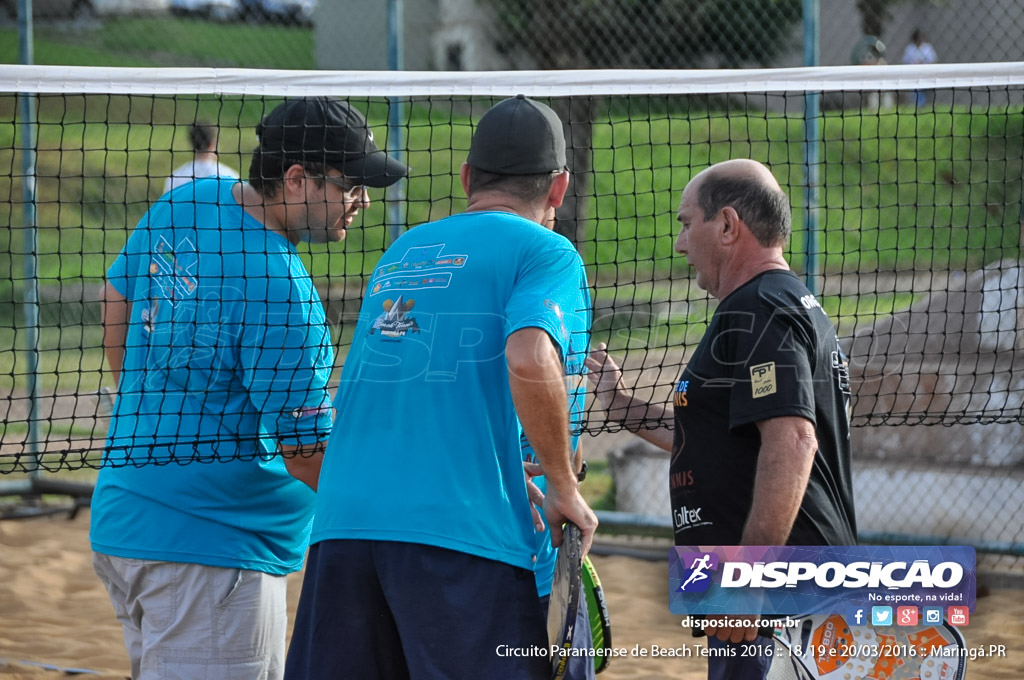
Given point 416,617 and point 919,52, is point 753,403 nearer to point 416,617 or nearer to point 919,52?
point 416,617

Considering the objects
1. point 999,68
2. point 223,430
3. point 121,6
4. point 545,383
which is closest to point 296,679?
point 223,430

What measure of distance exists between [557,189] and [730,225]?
0.52 meters

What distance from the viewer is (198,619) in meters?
3.09

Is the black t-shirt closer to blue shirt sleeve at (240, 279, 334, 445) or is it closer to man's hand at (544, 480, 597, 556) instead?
man's hand at (544, 480, 597, 556)

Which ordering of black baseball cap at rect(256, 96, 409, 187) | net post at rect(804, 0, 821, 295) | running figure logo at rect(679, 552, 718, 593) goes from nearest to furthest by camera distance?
running figure logo at rect(679, 552, 718, 593) → black baseball cap at rect(256, 96, 409, 187) → net post at rect(804, 0, 821, 295)

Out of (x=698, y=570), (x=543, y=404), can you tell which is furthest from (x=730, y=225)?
(x=698, y=570)

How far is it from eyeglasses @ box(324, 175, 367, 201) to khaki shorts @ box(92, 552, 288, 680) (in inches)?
46.8

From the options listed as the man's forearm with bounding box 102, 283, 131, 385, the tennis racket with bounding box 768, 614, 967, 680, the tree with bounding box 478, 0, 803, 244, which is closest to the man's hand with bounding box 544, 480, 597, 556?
the tennis racket with bounding box 768, 614, 967, 680

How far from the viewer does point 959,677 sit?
3.21 m

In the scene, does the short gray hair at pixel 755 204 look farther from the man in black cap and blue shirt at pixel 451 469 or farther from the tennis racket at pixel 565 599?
the tennis racket at pixel 565 599

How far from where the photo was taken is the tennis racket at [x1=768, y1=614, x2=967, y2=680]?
2.98 metres

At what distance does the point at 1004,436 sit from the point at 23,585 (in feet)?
18.2

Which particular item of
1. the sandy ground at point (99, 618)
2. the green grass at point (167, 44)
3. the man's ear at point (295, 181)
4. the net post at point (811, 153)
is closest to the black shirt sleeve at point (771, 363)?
the man's ear at point (295, 181)

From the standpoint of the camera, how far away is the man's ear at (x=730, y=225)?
3.06 metres
